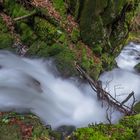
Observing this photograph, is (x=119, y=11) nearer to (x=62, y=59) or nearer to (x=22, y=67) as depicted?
(x=62, y=59)

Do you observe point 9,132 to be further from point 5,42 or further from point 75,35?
point 75,35

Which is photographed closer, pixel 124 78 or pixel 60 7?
pixel 60 7

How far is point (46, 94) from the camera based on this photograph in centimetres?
955

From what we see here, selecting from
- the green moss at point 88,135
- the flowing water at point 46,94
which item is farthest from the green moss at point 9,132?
the green moss at point 88,135

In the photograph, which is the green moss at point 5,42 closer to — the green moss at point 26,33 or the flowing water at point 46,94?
the flowing water at point 46,94

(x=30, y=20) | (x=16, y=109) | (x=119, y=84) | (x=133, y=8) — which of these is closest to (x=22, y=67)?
(x=30, y=20)

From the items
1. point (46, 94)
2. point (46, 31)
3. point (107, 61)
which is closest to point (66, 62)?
point (46, 31)

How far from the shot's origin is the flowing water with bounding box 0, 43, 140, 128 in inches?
330

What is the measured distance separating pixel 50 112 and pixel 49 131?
1.61 meters

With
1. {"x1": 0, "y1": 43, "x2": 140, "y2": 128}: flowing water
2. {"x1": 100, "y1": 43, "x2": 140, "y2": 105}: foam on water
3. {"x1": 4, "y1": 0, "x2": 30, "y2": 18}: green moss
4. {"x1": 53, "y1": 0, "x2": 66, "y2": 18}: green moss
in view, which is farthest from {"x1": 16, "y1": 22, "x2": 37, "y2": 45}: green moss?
{"x1": 100, "y1": 43, "x2": 140, "y2": 105}: foam on water

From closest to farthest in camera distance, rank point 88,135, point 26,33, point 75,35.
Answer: point 88,135
point 26,33
point 75,35

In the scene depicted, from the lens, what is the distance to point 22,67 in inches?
420

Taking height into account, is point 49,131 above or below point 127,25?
below

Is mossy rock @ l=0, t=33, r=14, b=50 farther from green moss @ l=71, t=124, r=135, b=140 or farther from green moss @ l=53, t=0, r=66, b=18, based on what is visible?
green moss @ l=71, t=124, r=135, b=140
